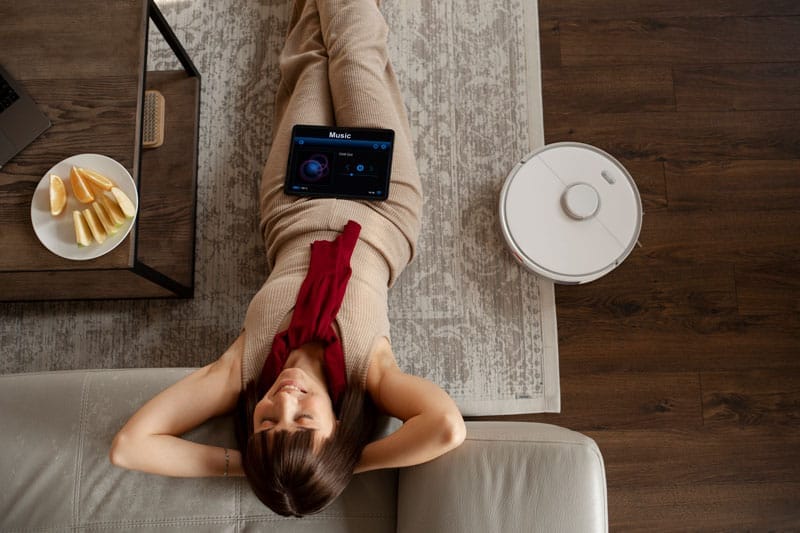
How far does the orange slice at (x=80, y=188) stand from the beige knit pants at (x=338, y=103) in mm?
368

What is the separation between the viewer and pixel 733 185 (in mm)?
1720

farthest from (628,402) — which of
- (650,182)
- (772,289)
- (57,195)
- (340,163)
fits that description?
(57,195)

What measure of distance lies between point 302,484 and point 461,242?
862mm

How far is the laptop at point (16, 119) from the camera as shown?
129 centimetres

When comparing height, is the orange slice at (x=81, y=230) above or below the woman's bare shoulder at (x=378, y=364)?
above

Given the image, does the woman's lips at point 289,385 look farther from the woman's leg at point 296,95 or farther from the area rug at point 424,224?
the area rug at point 424,224

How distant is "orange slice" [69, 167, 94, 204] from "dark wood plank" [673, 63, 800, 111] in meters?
1.59

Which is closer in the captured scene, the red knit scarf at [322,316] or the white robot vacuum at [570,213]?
the red knit scarf at [322,316]

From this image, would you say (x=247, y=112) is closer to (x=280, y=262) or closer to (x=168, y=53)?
(x=168, y=53)

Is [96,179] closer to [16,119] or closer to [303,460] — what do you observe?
[16,119]

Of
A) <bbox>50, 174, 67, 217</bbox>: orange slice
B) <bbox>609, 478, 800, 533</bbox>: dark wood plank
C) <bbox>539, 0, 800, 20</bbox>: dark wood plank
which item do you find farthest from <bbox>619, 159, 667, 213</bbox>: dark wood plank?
<bbox>50, 174, 67, 217</bbox>: orange slice

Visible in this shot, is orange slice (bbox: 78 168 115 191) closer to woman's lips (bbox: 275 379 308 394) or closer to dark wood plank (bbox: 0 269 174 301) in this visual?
dark wood plank (bbox: 0 269 174 301)

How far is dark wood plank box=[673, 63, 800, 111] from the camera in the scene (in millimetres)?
1767

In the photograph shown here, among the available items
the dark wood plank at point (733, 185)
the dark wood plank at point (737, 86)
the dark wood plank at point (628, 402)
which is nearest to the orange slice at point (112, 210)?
the dark wood plank at point (628, 402)
